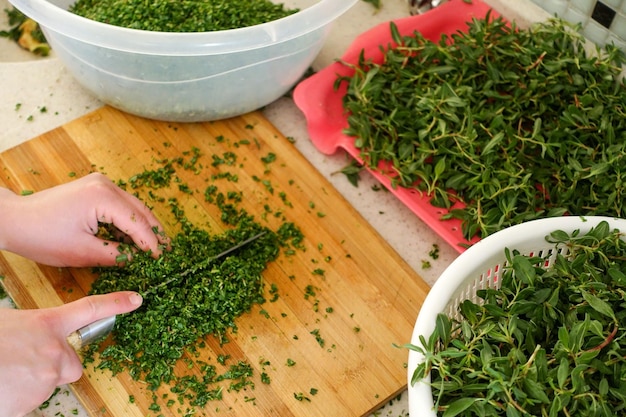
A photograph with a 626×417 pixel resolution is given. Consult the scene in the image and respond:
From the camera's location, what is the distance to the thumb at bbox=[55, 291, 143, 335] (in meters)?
1.13

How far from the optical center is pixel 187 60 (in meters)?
1.41

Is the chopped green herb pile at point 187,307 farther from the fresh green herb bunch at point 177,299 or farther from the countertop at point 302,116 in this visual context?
the countertop at point 302,116

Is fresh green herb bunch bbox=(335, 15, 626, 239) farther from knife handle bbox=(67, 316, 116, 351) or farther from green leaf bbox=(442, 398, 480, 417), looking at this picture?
knife handle bbox=(67, 316, 116, 351)

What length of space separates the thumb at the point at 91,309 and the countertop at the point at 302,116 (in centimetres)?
52

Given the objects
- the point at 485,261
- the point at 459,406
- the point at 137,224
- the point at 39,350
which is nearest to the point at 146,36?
the point at 137,224

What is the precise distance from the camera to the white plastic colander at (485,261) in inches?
38.9

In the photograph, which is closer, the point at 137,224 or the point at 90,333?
the point at 90,333

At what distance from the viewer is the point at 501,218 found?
1.26 meters

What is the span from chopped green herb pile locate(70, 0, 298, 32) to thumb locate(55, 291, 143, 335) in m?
0.58

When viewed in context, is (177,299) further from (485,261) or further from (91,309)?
(485,261)

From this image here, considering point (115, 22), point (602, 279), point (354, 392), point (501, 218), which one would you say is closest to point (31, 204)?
point (115, 22)

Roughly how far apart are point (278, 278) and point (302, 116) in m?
0.43

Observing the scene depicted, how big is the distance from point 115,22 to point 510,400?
1.08m

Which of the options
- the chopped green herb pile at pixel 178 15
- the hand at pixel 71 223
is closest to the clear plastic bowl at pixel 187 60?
the chopped green herb pile at pixel 178 15
